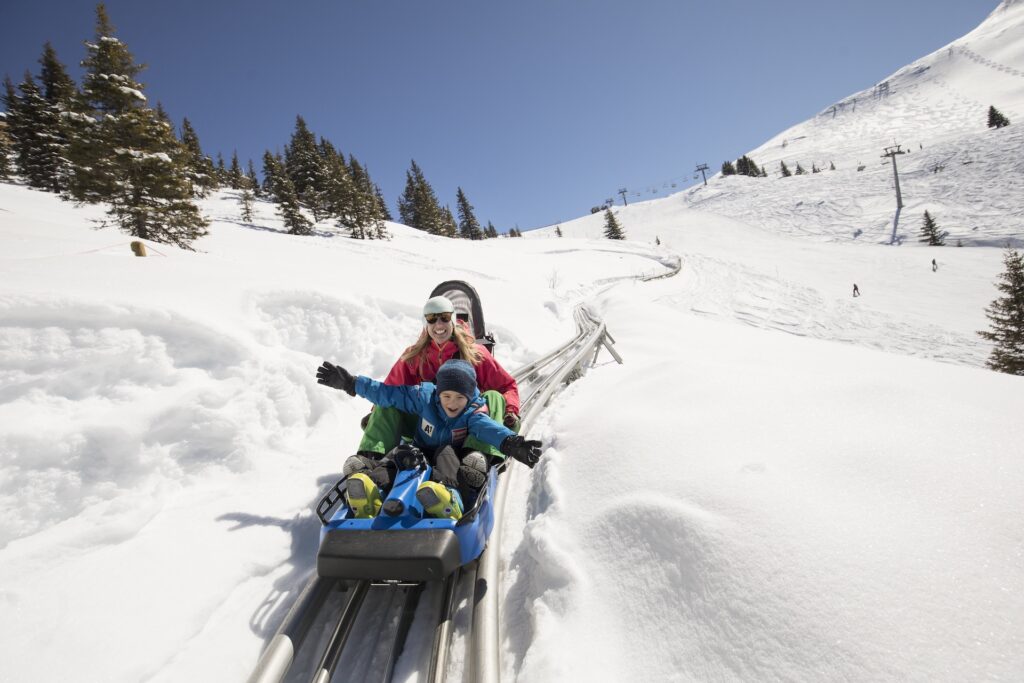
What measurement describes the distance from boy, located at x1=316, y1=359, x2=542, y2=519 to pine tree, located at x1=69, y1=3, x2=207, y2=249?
16628 millimetres

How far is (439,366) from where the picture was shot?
468cm

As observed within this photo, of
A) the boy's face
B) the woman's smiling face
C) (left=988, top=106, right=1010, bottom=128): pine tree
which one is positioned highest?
(left=988, top=106, right=1010, bottom=128): pine tree

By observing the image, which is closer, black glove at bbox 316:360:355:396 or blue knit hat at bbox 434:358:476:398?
blue knit hat at bbox 434:358:476:398

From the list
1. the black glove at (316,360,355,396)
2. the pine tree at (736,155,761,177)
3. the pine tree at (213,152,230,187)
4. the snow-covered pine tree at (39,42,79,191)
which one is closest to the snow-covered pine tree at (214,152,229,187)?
the pine tree at (213,152,230,187)

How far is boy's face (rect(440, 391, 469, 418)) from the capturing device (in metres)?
3.50

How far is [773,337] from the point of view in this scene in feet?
41.1

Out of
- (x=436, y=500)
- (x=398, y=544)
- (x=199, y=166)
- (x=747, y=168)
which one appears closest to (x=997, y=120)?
(x=747, y=168)

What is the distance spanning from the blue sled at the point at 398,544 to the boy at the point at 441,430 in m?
0.13

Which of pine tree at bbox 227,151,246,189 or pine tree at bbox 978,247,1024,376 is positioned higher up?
pine tree at bbox 227,151,246,189

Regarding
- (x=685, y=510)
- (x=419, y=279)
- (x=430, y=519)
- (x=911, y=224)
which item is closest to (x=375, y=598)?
(x=430, y=519)

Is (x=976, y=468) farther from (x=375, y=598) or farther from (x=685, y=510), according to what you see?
(x=375, y=598)

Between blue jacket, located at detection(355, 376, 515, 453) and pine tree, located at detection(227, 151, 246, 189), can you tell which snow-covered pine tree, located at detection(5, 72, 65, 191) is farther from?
blue jacket, located at detection(355, 376, 515, 453)

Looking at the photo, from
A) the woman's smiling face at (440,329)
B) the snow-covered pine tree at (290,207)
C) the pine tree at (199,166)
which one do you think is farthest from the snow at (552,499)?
the pine tree at (199,166)

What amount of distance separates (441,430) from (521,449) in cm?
82
